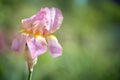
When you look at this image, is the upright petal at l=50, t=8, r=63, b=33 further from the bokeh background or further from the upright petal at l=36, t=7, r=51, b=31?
the bokeh background

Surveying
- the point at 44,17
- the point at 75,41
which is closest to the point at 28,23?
the point at 44,17

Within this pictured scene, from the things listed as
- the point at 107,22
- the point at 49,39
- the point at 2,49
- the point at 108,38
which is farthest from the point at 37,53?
the point at 107,22

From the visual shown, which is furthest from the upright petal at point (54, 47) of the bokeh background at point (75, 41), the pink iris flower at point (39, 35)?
the bokeh background at point (75, 41)

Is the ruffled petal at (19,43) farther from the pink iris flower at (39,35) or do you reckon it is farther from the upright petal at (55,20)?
the upright petal at (55,20)

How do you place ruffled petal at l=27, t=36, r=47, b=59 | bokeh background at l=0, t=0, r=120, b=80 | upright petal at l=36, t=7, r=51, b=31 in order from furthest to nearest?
bokeh background at l=0, t=0, r=120, b=80
upright petal at l=36, t=7, r=51, b=31
ruffled petal at l=27, t=36, r=47, b=59

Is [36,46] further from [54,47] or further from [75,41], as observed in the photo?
[75,41]

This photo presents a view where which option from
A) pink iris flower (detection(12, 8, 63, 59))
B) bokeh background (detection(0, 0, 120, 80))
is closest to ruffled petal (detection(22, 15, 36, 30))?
pink iris flower (detection(12, 8, 63, 59))
